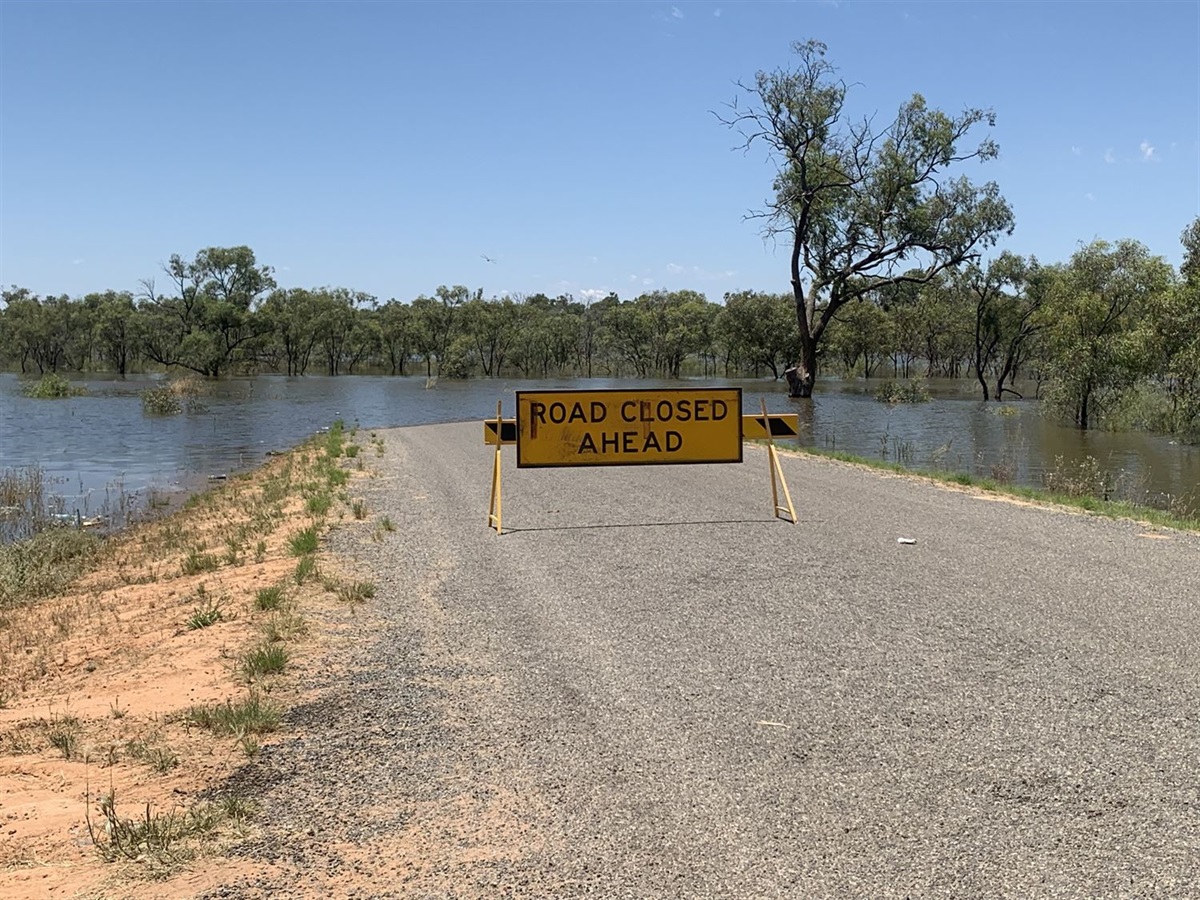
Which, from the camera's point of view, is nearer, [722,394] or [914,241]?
[722,394]

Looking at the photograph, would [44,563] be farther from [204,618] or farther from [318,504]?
[204,618]

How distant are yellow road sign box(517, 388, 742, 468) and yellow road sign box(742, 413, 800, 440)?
11.8 inches

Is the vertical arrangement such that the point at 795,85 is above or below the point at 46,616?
above

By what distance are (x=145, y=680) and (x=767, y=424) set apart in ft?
24.7

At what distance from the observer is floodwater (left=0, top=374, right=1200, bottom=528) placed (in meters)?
19.5

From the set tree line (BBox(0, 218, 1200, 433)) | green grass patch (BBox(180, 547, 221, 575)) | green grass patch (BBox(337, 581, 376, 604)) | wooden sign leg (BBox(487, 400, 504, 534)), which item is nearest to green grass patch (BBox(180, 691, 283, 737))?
green grass patch (BBox(337, 581, 376, 604))

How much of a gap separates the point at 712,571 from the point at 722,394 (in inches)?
137

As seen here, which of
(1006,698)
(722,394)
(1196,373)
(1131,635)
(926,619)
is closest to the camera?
(1006,698)

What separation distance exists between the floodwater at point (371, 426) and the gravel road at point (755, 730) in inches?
198

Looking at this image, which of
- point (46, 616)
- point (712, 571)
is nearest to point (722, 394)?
point (712, 571)

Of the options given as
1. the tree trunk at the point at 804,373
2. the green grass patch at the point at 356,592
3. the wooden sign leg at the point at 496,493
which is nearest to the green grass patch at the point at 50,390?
the tree trunk at the point at 804,373

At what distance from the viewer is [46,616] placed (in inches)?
321

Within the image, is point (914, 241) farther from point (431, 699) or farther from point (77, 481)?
point (431, 699)

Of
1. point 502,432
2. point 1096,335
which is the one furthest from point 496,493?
point 1096,335
